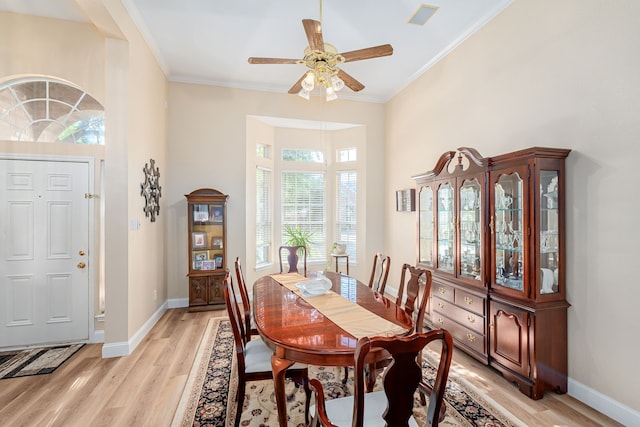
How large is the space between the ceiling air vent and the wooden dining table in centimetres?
293

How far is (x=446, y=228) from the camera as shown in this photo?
3393mm

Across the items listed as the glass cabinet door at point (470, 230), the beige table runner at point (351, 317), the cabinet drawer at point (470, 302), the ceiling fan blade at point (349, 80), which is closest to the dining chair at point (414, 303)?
the beige table runner at point (351, 317)

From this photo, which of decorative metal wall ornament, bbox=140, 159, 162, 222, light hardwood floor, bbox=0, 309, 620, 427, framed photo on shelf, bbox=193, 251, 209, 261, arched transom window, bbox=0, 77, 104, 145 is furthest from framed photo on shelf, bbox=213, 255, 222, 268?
arched transom window, bbox=0, 77, 104, 145

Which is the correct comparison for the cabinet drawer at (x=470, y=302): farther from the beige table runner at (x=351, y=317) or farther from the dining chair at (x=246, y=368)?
the dining chair at (x=246, y=368)

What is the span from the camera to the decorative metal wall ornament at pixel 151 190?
12.0ft

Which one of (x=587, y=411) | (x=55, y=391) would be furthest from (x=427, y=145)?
(x=55, y=391)

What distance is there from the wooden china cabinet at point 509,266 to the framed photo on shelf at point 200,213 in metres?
3.46

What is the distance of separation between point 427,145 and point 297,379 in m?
3.61

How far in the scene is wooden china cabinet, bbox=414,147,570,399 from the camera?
2338 mm

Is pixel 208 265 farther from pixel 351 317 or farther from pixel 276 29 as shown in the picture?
pixel 276 29

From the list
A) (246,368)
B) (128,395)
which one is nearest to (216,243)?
(128,395)

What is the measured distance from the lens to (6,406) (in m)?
2.26

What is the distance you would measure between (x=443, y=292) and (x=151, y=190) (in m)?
3.83

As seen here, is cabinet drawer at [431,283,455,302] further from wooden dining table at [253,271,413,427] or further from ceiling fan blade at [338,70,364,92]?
→ ceiling fan blade at [338,70,364,92]
